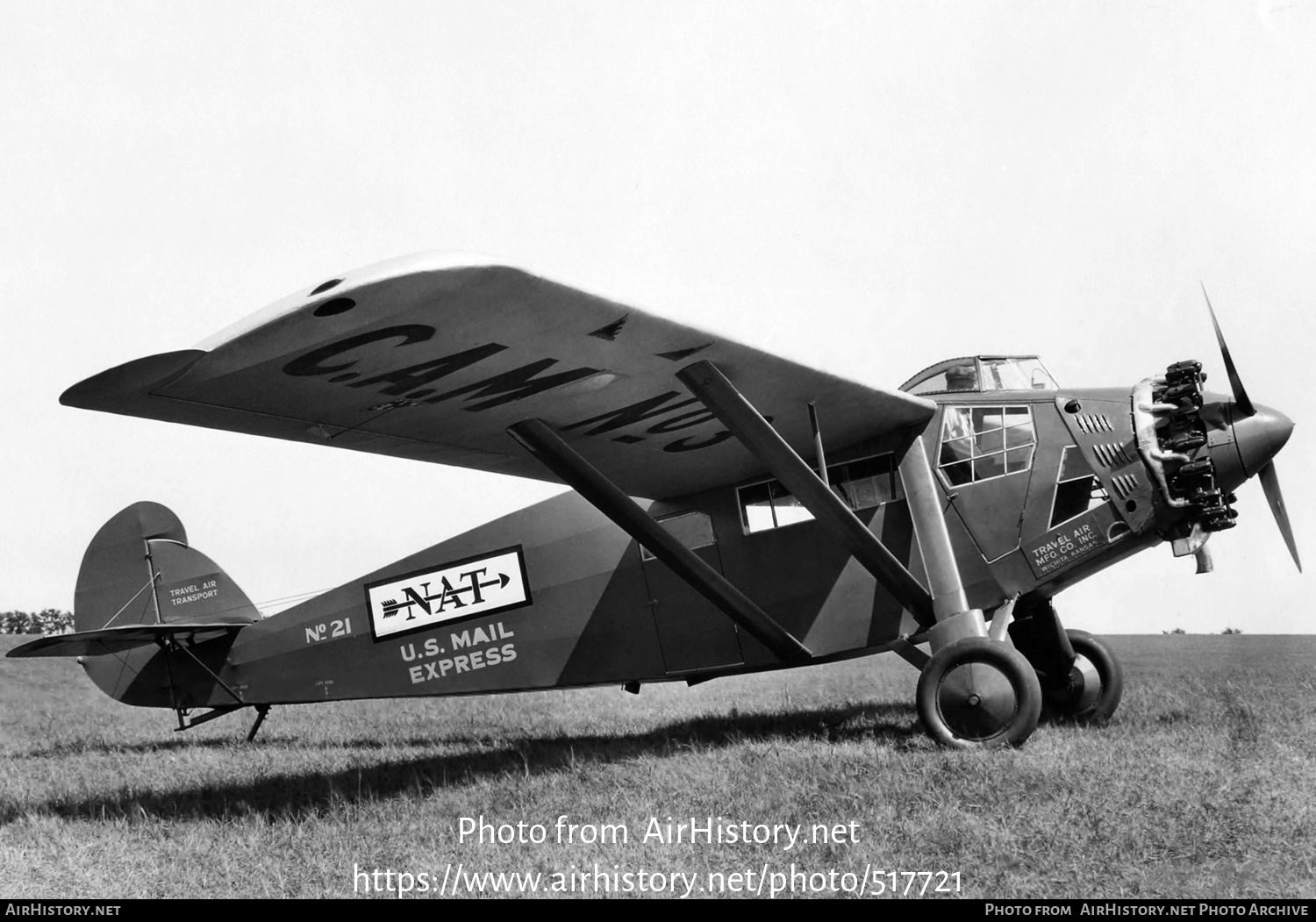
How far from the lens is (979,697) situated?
6.24 meters

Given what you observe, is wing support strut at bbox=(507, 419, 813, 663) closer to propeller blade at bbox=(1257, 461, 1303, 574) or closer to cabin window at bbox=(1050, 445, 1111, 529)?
cabin window at bbox=(1050, 445, 1111, 529)

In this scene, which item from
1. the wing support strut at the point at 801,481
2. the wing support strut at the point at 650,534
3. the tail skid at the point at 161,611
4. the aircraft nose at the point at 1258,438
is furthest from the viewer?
the tail skid at the point at 161,611

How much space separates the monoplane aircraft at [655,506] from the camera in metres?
5.02

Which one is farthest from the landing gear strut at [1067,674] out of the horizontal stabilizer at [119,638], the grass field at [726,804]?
the horizontal stabilizer at [119,638]

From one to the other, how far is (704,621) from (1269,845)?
4.59 meters

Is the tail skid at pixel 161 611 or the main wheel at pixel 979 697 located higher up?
the tail skid at pixel 161 611

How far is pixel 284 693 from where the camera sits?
9328 mm

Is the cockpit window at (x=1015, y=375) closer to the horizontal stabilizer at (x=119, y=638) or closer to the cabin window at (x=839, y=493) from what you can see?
the cabin window at (x=839, y=493)

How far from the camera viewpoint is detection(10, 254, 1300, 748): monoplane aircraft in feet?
16.5

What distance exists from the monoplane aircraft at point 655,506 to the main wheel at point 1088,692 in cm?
3

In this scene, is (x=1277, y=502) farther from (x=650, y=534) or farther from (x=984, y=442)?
(x=650, y=534)

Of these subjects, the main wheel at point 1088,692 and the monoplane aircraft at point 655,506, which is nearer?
the monoplane aircraft at point 655,506
